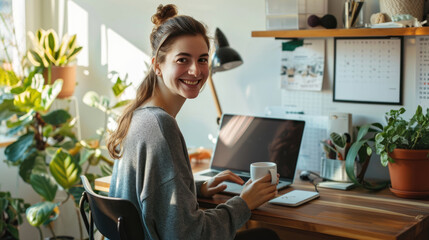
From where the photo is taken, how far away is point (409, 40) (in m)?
2.20

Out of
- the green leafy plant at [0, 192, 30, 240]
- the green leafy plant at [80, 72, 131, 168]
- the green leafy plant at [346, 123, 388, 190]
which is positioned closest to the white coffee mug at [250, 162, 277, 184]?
the green leafy plant at [346, 123, 388, 190]

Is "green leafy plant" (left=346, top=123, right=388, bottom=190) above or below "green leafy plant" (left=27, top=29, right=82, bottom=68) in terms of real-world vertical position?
below

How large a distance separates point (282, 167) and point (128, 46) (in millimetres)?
1236

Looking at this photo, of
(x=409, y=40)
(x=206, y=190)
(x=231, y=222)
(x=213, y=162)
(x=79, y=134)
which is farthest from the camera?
(x=79, y=134)

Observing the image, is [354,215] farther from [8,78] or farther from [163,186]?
[8,78]

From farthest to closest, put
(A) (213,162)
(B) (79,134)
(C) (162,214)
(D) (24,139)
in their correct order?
(B) (79,134) → (D) (24,139) → (A) (213,162) → (C) (162,214)

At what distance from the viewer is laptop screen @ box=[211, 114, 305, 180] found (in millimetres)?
2213

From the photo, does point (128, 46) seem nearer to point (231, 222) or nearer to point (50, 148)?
point (50, 148)

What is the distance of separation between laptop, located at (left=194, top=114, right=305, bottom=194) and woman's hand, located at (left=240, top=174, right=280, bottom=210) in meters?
0.28

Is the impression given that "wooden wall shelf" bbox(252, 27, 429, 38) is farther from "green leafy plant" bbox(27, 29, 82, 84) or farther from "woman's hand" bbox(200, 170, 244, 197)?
"green leafy plant" bbox(27, 29, 82, 84)

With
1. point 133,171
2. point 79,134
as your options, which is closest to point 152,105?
point 133,171

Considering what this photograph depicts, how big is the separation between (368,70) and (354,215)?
29.8 inches

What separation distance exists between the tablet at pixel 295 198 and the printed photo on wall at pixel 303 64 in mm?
573

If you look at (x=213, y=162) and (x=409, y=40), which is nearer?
(x=409, y=40)
